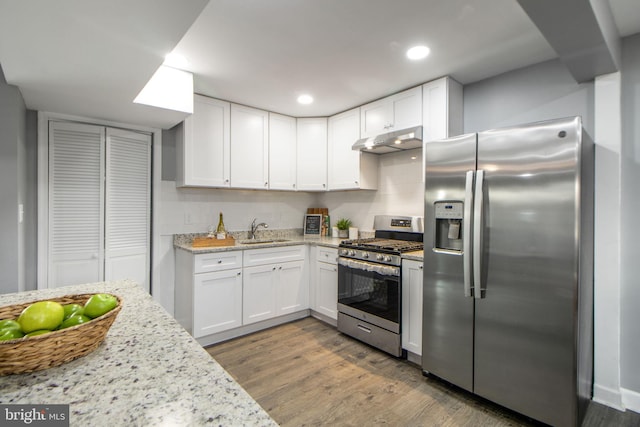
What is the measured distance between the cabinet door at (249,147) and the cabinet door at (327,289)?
3.84 ft

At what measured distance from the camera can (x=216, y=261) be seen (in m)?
2.97

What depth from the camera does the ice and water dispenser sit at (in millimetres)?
2168

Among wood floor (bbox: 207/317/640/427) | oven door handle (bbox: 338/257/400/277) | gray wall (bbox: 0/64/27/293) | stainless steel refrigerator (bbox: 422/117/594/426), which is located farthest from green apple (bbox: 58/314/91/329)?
oven door handle (bbox: 338/257/400/277)

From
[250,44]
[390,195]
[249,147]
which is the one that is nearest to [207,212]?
[249,147]

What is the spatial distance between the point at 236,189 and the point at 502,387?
10.0 ft

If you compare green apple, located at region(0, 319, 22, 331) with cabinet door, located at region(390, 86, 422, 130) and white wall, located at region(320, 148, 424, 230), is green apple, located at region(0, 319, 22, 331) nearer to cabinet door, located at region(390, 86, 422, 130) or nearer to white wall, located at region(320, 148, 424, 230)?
cabinet door, located at region(390, 86, 422, 130)

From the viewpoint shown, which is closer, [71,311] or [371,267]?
[71,311]

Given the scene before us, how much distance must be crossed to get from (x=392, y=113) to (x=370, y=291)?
1.76 metres

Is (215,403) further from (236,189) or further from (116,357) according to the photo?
(236,189)

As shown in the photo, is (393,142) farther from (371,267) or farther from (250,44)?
(250,44)

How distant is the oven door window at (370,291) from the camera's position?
2674 mm

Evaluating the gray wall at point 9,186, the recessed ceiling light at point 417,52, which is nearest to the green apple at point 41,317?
the gray wall at point 9,186

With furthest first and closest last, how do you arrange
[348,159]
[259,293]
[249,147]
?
[348,159], [249,147], [259,293]

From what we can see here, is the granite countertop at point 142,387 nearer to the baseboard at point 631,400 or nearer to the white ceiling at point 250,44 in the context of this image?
the white ceiling at point 250,44
